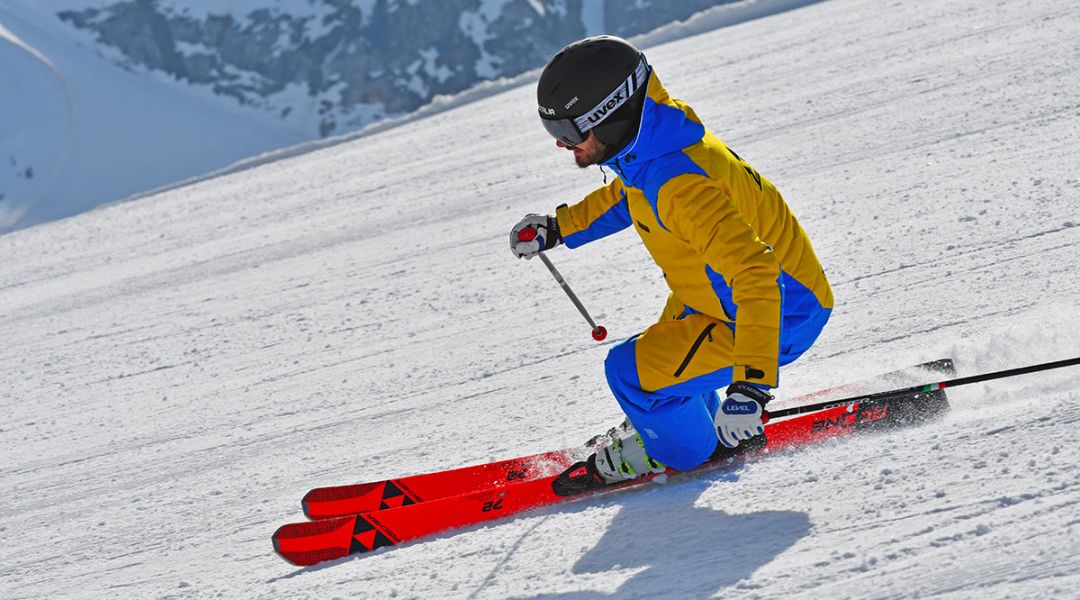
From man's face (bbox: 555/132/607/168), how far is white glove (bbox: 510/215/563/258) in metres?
0.66


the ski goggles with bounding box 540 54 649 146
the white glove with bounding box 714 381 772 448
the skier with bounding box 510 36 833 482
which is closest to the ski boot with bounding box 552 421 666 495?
the skier with bounding box 510 36 833 482

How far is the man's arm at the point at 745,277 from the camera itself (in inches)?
103

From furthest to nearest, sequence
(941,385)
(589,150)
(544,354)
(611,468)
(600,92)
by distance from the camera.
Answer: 1. (544,354)
2. (611,468)
3. (941,385)
4. (589,150)
5. (600,92)

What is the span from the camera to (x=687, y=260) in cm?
295

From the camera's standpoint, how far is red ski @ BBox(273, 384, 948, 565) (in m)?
3.28

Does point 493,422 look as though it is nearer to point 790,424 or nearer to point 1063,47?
point 790,424

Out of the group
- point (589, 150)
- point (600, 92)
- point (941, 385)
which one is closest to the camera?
point (600, 92)

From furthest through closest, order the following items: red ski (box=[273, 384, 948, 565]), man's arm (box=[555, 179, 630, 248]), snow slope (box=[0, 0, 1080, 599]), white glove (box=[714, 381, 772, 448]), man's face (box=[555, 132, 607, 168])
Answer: man's arm (box=[555, 179, 630, 248]), red ski (box=[273, 384, 948, 565]), man's face (box=[555, 132, 607, 168]), snow slope (box=[0, 0, 1080, 599]), white glove (box=[714, 381, 772, 448])

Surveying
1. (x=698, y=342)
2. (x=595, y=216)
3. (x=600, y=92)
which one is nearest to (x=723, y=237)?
(x=698, y=342)

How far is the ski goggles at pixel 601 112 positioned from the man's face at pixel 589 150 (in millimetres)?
19

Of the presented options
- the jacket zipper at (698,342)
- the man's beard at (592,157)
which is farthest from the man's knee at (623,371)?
the man's beard at (592,157)

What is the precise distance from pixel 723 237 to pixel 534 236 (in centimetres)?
113

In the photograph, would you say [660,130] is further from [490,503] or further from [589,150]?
[490,503]

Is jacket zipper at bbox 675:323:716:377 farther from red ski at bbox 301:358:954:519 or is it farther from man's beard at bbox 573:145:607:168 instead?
red ski at bbox 301:358:954:519
